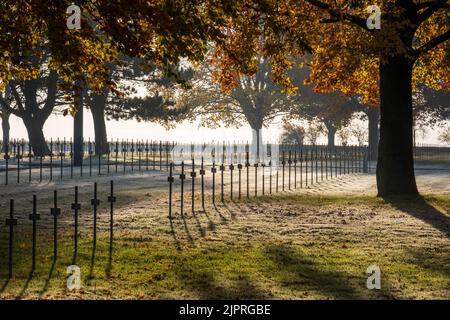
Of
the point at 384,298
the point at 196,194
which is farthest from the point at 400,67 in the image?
the point at 384,298

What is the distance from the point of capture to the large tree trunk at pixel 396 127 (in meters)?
20.0

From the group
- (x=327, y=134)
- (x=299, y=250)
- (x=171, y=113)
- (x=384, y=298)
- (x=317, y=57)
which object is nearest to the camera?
(x=384, y=298)

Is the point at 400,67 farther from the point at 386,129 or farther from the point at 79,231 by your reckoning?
the point at 79,231

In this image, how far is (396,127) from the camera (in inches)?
789

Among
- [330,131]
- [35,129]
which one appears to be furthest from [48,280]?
[330,131]

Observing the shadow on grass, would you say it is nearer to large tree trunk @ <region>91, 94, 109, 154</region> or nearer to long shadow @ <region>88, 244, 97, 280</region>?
long shadow @ <region>88, 244, 97, 280</region>

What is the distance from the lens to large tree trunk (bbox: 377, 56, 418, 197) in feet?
65.7

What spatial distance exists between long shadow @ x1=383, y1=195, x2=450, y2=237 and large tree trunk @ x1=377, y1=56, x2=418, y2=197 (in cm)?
66

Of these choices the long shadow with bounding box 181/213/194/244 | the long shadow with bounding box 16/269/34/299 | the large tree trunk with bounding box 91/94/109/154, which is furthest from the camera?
the large tree trunk with bounding box 91/94/109/154

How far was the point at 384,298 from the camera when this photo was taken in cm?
802

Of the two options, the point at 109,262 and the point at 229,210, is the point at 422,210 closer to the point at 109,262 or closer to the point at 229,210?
the point at 229,210

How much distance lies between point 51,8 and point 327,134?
6015 centimetres

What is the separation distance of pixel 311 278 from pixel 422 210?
8.72m

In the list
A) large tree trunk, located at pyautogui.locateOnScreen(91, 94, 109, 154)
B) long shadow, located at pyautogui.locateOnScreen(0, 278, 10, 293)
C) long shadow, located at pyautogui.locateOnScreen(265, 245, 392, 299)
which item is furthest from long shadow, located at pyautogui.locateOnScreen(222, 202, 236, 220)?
large tree trunk, located at pyautogui.locateOnScreen(91, 94, 109, 154)
